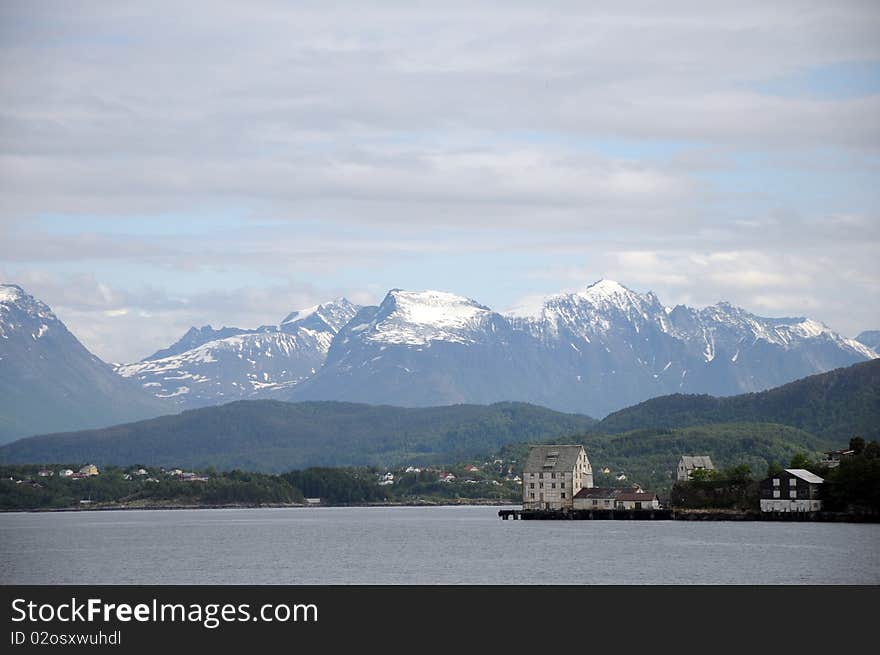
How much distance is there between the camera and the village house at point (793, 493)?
462 feet

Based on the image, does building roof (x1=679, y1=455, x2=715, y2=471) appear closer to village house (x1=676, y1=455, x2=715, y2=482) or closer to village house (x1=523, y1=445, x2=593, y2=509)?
village house (x1=676, y1=455, x2=715, y2=482)

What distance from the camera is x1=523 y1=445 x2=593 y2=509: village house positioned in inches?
6388

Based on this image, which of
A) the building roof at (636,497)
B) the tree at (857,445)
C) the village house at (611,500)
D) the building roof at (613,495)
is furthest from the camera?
the building roof at (636,497)

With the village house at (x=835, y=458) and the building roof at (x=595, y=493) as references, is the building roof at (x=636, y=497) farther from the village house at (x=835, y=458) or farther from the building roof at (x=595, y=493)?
the village house at (x=835, y=458)

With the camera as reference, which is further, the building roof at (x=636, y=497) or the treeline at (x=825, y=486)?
the building roof at (x=636, y=497)

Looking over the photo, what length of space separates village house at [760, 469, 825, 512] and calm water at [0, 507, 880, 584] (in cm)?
386

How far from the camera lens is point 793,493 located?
5571 inches

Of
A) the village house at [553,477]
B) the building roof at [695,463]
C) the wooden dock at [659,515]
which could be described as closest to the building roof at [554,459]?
the village house at [553,477]

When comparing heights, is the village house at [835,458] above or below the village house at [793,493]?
above

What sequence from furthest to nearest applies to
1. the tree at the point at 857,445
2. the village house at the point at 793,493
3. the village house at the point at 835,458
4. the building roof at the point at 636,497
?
the building roof at the point at 636,497
the village house at the point at 835,458
the tree at the point at 857,445
the village house at the point at 793,493

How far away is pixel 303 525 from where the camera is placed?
16638 centimetres

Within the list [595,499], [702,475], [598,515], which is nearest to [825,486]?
[702,475]
